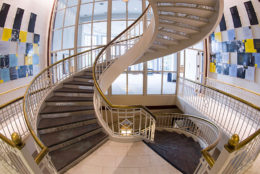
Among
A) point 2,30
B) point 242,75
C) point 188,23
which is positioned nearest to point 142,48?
point 188,23

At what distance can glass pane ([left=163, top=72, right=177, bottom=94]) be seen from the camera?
7.79 meters

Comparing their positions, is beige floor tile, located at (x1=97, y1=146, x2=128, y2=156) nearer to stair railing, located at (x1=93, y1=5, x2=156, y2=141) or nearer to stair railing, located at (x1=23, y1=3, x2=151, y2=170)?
stair railing, located at (x1=93, y1=5, x2=156, y2=141)

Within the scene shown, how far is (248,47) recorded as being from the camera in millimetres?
5223

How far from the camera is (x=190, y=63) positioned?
796 centimetres

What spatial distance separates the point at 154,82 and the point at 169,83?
84 centimetres

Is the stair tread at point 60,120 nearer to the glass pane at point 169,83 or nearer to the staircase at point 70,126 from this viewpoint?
the staircase at point 70,126

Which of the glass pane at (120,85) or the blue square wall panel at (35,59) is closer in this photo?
the blue square wall panel at (35,59)

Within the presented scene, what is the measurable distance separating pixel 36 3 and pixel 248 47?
353 inches

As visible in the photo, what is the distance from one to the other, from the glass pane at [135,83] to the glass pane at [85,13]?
3567 millimetres

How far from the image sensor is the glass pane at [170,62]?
7.68 metres

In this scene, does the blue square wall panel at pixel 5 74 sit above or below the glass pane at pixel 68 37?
below

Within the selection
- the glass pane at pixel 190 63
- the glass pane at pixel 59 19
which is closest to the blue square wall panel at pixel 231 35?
the glass pane at pixel 190 63

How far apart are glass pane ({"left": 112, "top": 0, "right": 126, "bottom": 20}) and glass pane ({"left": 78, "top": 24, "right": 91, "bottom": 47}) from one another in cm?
145

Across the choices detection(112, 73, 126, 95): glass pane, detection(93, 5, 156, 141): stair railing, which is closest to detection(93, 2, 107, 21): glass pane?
detection(93, 5, 156, 141): stair railing
